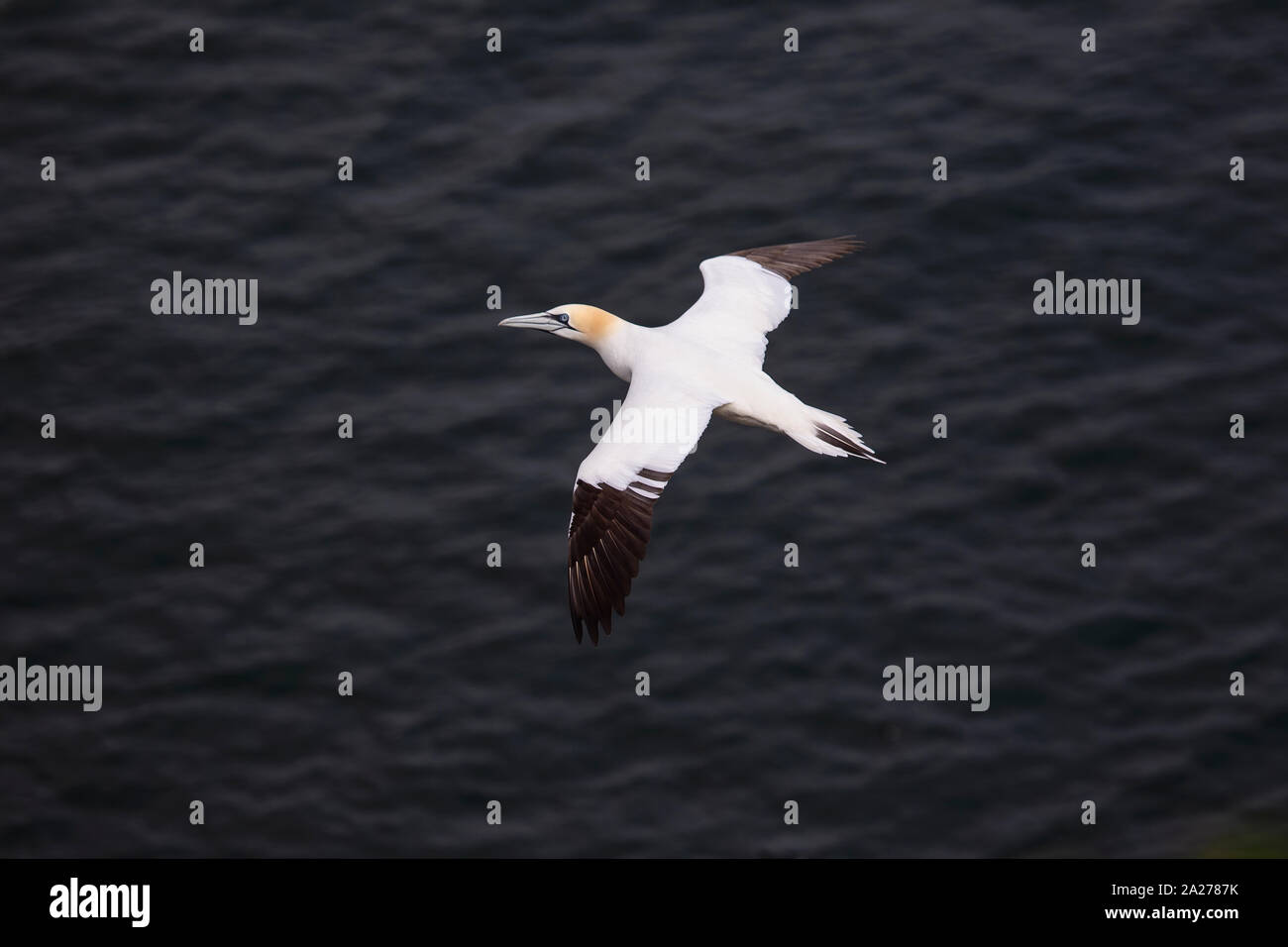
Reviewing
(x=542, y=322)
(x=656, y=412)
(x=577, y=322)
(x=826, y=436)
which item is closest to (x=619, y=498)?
(x=656, y=412)

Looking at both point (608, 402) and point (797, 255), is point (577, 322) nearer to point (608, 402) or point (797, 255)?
point (797, 255)

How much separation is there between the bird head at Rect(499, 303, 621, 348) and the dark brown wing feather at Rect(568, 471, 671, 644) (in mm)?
2398

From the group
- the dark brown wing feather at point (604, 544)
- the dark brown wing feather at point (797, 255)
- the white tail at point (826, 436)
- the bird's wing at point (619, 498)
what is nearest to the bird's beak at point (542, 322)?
the bird's wing at point (619, 498)

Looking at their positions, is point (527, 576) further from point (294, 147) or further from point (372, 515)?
point (294, 147)

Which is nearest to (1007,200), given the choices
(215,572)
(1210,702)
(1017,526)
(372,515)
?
(1017,526)

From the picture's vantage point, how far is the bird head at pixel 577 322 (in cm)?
1845

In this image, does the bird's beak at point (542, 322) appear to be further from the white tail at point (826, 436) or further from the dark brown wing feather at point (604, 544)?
the white tail at point (826, 436)

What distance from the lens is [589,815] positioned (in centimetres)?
1939

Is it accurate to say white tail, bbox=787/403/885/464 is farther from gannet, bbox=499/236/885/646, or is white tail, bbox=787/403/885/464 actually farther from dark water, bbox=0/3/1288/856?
dark water, bbox=0/3/1288/856

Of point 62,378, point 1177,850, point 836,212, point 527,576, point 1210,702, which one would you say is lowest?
point 1177,850

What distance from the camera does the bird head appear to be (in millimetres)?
18453

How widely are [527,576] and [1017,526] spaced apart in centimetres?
493

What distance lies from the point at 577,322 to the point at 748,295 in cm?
172
